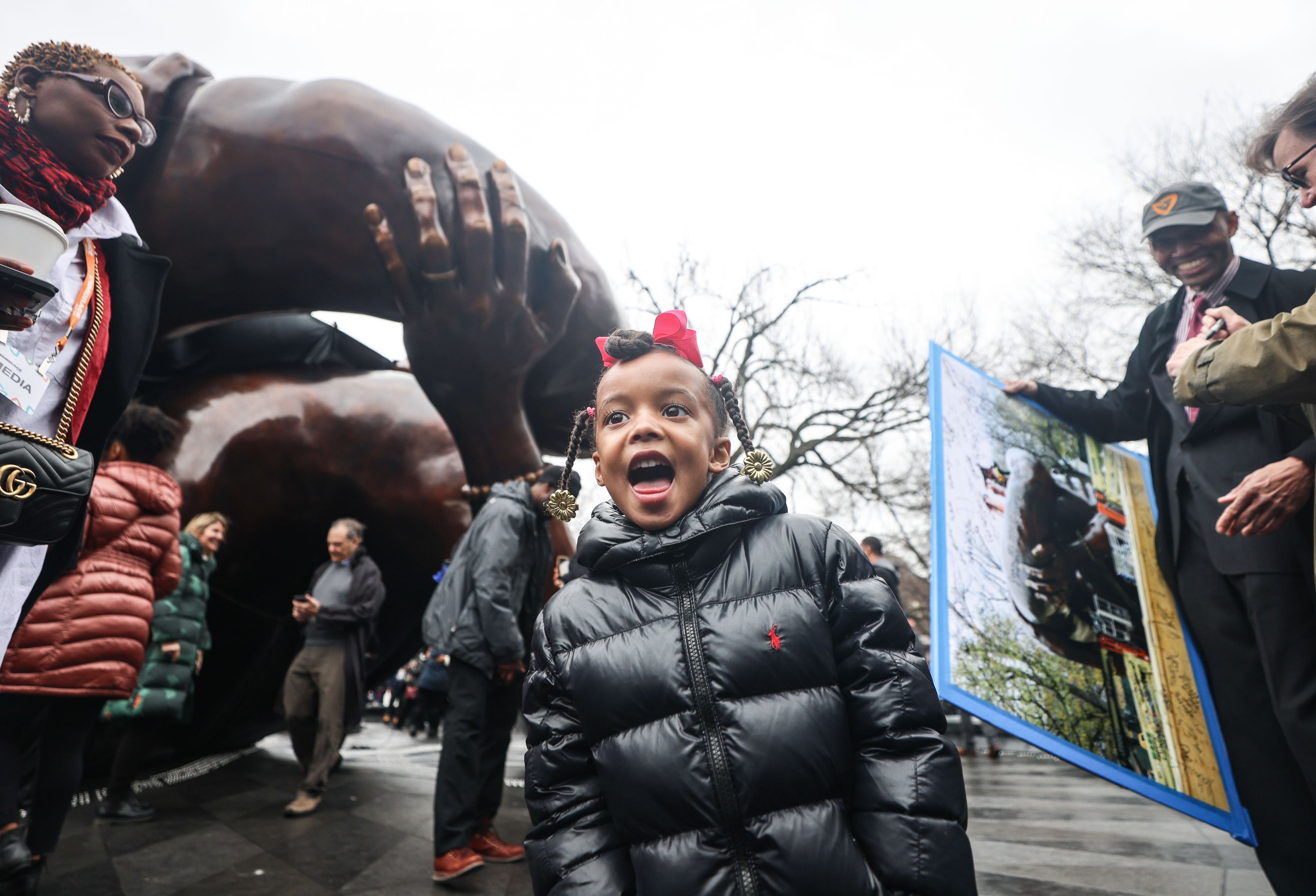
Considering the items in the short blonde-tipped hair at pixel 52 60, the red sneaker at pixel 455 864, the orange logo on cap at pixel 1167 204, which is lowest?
the red sneaker at pixel 455 864

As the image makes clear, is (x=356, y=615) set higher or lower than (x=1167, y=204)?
lower

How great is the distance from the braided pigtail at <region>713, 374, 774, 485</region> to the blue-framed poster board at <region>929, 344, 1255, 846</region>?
39.9 inches

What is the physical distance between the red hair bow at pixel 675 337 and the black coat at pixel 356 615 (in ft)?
14.2

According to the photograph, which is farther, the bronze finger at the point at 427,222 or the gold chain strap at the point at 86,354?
the bronze finger at the point at 427,222

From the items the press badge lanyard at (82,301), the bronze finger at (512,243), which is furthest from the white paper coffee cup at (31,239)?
the bronze finger at (512,243)

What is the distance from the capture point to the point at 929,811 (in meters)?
1.38

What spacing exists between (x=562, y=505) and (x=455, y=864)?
2.36 meters

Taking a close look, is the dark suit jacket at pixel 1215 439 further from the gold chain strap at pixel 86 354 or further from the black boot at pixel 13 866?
the black boot at pixel 13 866

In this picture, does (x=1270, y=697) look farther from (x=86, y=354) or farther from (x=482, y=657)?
(x=86, y=354)

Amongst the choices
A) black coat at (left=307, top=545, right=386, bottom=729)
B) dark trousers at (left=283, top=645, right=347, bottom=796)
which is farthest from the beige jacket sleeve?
dark trousers at (left=283, top=645, right=347, bottom=796)

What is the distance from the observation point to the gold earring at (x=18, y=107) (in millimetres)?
1957

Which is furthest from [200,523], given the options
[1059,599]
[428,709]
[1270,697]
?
[428,709]

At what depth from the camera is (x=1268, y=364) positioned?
204cm

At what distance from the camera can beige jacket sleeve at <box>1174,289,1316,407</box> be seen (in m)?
2.01
